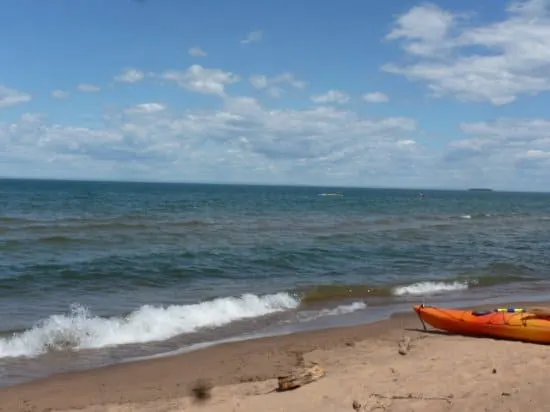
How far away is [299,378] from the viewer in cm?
743

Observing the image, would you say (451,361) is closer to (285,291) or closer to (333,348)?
(333,348)

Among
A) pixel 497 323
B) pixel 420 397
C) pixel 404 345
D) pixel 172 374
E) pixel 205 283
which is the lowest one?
pixel 172 374

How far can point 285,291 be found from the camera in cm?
1522

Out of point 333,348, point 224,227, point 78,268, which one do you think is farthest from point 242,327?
point 224,227

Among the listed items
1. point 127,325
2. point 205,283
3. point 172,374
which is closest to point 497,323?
point 172,374

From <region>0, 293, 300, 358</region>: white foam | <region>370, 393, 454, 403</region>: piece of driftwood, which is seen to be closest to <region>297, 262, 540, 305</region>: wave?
<region>0, 293, 300, 358</region>: white foam

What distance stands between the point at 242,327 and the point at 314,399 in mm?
5316

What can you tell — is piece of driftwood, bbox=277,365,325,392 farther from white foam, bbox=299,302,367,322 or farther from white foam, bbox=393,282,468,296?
white foam, bbox=393,282,468,296

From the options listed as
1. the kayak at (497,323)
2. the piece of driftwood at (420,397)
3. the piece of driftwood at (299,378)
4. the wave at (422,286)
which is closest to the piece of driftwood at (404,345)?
the kayak at (497,323)

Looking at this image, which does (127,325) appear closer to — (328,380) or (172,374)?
(172,374)

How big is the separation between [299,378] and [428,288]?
33.0ft

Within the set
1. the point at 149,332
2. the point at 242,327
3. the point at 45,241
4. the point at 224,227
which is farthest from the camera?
the point at 224,227

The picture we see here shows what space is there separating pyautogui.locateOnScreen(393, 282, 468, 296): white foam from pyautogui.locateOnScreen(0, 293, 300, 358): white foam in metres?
3.87

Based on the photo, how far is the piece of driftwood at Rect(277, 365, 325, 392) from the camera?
725 centimetres
